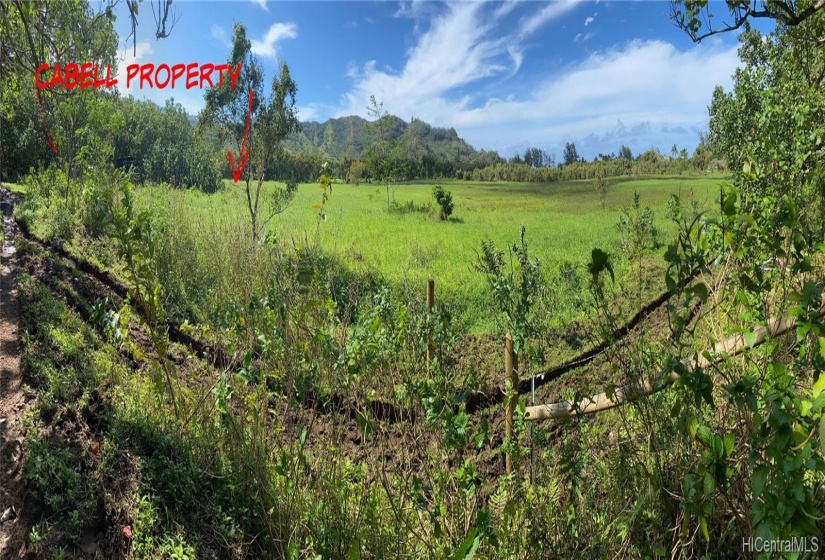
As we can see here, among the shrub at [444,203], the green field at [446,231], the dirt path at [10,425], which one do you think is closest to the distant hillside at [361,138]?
the green field at [446,231]

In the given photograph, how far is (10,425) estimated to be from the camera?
8.96 feet

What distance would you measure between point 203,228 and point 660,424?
738 cm

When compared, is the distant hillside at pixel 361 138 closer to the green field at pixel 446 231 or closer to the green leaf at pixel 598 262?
the green field at pixel 446 231

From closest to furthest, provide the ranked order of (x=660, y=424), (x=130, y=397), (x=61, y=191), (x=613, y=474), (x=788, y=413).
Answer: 1. (x=788, y=413)
2. (x=660, y=424)
3. (x=613, y=474)
4. (x=130, y=397)
5. (x=61, y=191)

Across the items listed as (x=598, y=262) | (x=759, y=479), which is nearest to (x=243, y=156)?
(x=598, y=262)

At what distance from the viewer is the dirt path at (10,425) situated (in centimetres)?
216

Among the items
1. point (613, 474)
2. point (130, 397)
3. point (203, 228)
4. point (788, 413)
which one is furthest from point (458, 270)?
point (788, 413)

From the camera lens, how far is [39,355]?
11.4 feet

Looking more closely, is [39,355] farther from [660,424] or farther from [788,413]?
[788,413]

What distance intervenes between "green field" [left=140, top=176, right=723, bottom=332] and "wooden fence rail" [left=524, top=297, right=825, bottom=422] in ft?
2.10

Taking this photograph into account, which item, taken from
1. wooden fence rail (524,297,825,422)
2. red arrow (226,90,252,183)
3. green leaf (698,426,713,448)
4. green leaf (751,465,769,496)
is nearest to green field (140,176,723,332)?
wooden fence rail (524,297,825,422)

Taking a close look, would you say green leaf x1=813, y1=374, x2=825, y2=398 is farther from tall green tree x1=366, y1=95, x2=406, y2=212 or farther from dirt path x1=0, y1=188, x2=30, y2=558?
Result: tall green tree x1=366, y1=95, x2=406, y2=212

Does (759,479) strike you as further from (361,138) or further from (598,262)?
(361,138)

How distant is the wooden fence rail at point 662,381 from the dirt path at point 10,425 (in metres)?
2.43
